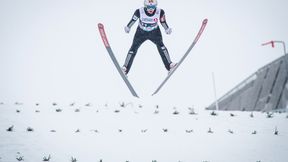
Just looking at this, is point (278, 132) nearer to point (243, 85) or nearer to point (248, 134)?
point (248, 134)

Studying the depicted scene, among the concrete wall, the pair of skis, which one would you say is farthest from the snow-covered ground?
the concrete wall

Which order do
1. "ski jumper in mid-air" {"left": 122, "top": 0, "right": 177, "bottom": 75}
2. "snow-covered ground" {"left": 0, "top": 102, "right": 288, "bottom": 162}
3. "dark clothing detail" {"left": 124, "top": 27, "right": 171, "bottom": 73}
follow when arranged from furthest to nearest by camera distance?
"dark clothing detail" {"left": 124, "top": 27, "right": 171, "bottom": 73} < "ski jumper in mid-air" {"left": 122, "top": 0, "right": 177, "bottom": 75} < "snow-covered ground" {"left": 0, "top": 102, "right": 288, "bottom": 162}

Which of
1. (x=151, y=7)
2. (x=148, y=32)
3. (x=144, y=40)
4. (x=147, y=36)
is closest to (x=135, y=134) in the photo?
(x=144, y=40)

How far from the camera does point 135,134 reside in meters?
7.96

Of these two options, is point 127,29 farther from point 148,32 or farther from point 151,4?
point 151,4

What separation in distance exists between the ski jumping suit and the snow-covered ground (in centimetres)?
189

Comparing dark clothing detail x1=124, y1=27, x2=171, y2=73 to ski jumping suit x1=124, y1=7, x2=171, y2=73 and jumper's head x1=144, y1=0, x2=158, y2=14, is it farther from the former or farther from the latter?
jumper's head x1=144, y1=0, x2=158, y2=14

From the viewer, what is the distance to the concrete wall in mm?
24116

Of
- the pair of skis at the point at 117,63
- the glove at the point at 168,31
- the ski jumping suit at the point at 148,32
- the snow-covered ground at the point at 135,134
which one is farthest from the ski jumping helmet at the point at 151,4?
the snow-covered ground at the point at 135,134

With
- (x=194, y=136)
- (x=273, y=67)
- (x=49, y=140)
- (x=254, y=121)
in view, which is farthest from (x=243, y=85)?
(x=49, y=140)

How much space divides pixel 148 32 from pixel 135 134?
276cm

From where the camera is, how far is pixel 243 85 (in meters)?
29.9

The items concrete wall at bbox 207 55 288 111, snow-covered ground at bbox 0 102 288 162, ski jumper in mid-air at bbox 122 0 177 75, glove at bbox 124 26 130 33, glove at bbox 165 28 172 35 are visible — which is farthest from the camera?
concrete wall at bbox 207 55 288 111

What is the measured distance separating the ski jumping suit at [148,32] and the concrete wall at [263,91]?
58.5ft
